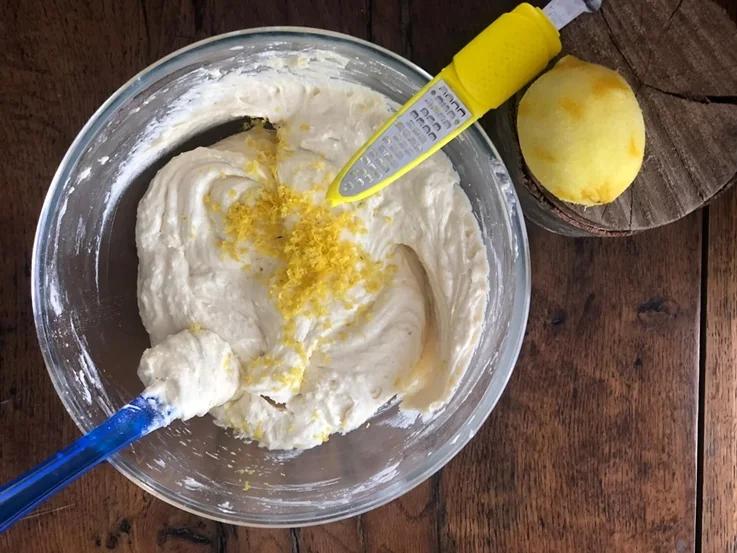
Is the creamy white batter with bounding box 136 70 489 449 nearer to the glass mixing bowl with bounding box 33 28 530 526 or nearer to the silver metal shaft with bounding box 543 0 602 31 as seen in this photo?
the glass mixing bowl with bounding box 33 28 530 526

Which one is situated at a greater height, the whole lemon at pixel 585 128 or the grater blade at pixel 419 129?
the grater blade at pixel 419 129

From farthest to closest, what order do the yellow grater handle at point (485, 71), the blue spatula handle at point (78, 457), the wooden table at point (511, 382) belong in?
the wooden table at point (511, 382) < the yellow grater handle at point (485, 71) < the blue spatula handle at point (78, 457)

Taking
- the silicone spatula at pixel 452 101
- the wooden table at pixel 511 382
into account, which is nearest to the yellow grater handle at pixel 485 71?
the silicone spatula at pixel 452 101

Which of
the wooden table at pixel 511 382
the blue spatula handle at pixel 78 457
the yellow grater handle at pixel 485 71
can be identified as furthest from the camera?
the wooden table at pixel 511 382

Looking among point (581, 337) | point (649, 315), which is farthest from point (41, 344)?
point (649, 315)

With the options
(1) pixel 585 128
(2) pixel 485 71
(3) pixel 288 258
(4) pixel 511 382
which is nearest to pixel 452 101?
(2) pixel 485 71

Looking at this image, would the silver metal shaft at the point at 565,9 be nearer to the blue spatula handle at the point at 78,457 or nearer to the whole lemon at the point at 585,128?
the whole lemon at the point at 585,128

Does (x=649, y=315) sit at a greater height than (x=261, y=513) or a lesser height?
lesser

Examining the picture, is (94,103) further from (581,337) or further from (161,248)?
(581,337)
